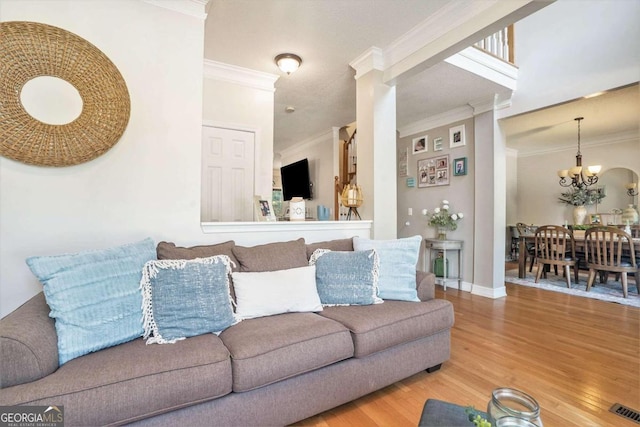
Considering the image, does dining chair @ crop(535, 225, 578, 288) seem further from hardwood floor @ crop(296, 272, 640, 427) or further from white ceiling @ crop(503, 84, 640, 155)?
white ceiling @ crop(503, 84, 640, 155)

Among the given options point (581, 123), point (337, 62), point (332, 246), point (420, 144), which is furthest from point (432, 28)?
→ point (581, 123)

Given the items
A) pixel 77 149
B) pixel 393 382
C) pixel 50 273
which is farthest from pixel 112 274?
pixel 393 382

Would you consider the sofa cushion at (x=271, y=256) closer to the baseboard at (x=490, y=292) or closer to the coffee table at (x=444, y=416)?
the coffee table at (x=444, y=416)

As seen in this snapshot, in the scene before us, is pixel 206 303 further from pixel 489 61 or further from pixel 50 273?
pixel 489 61

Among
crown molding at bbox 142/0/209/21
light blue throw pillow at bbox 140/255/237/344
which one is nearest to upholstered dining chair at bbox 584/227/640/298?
light blue throw pillow at bbox 140/255/237/344

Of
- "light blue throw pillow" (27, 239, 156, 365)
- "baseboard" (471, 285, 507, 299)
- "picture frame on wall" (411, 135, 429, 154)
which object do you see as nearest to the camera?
"light blue throw pillow" (27, 239, 156, 365)

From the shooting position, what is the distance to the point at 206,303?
1.59 metres

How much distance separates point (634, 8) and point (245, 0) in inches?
135

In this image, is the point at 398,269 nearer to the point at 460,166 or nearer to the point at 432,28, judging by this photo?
the point at 432,28

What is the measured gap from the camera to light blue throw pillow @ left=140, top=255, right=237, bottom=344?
1498 mm

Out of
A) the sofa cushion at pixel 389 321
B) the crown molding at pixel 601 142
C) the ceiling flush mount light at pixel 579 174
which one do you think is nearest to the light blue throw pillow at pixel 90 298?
the sofa cushion at pixel 389 321

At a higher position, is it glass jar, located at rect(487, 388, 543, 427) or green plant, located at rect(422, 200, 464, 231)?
green plant, located at rect(422, 200, 464, 231)

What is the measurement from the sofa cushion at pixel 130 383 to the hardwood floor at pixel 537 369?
656mm

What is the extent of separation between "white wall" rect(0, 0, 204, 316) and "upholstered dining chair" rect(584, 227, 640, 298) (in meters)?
5.06
